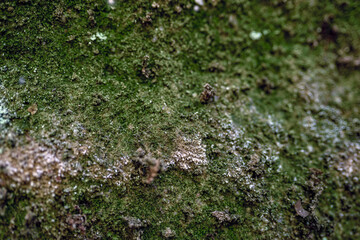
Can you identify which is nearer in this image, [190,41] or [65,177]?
[65,177]

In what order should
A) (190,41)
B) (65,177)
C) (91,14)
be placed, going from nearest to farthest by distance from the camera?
(65,177) < (91,14) < (190,41)

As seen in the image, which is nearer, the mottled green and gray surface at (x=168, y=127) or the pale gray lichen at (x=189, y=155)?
the mottled green and gray surface at (x=168, y=127)

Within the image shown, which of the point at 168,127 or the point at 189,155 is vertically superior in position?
the point at 168,127

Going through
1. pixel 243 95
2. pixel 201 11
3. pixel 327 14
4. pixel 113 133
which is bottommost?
pixel 113 133

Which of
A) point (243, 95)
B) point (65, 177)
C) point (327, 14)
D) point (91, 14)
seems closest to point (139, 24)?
point (91, 14)

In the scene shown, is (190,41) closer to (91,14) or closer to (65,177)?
(91,14)

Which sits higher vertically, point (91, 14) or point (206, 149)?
point (91, 14)

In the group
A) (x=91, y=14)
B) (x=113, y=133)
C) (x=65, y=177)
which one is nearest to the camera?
(x=65, y=177)

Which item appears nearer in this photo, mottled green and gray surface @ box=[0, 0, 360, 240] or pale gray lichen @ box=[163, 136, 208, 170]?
mottled green and gray surface @ box=[0, 0, 360, 240]
